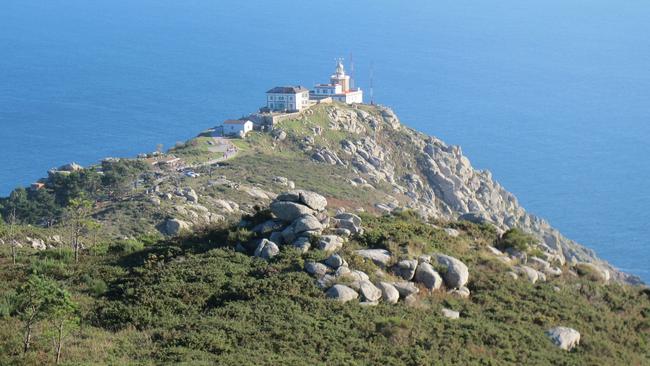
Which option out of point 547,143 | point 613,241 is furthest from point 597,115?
point 613,241

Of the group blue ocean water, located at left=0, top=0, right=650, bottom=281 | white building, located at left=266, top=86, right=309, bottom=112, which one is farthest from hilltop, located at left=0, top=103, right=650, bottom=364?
blue ocean water, located at left=0, top=0, right=650, bottom=281

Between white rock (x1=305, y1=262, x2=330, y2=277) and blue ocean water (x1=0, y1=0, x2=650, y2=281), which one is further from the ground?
blue ocean water (x1=0, y1=0, x2=650, y2=281)

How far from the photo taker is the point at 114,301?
2136cm

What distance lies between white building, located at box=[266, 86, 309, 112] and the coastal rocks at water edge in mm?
73277

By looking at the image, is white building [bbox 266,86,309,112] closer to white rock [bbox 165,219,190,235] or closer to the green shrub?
white rock [bbox 165,219,190,235]

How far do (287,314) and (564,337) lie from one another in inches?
281

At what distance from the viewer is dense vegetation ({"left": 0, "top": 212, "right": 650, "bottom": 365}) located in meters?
18.0

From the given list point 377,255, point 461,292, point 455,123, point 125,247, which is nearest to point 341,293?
point 377,255

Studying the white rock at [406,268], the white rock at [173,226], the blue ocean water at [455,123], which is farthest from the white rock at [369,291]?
the blue ocean water at [455,123]

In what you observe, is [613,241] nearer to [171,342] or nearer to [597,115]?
[597,115]

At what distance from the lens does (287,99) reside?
304ft

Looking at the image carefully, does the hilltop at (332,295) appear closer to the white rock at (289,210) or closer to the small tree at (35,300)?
the white rock at (289,210)

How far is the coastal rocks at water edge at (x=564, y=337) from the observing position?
804 inches

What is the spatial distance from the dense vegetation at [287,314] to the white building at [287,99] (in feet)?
219
